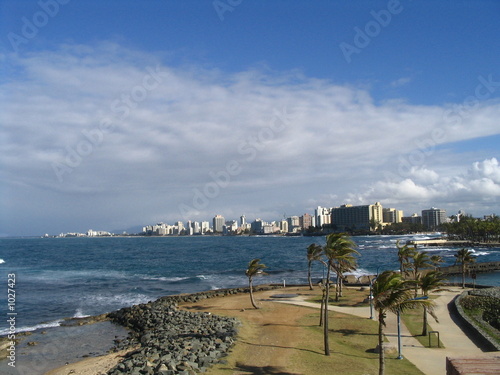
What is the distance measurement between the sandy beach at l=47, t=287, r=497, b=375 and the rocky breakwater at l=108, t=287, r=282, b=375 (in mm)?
934

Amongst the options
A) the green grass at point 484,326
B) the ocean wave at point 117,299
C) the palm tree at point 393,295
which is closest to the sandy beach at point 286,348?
the green grass at point 484,326

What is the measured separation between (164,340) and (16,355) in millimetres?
9942

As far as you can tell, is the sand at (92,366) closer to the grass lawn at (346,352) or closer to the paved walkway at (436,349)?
the grass lawn at (346,352)

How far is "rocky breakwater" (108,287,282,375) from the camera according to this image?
2009 centimetres

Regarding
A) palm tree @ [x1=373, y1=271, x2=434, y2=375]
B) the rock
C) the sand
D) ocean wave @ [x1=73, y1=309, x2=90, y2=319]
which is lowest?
ocean wave @ [x1=73, y1=309, x2=90, y2=319]

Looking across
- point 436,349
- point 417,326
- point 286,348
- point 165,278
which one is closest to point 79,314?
point 286,348

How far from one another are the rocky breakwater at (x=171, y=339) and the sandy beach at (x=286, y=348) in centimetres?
93

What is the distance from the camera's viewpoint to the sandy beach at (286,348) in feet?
65.2

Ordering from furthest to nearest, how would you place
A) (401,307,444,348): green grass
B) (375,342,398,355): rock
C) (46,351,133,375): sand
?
(401,307,444,348): green grass → (46,351,133,375): sand → (375,342,398,355): rock

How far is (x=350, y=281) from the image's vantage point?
173 ft

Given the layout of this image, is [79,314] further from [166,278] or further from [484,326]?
[484,326]

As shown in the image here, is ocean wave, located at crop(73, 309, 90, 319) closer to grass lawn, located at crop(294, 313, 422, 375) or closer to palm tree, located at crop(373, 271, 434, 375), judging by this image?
grass lawn, located at crop(294, 313, 422, 375)

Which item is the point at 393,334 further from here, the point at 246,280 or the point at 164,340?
the point at 246,280

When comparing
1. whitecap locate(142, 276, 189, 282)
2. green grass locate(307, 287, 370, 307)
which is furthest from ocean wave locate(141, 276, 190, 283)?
green grass locate(307, 287, 370, 307)
